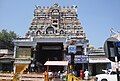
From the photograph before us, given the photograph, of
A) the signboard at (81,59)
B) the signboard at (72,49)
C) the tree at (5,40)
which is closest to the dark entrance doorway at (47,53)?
the signboard at (72,49)

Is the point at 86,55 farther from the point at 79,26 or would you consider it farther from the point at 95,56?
the point at 79,26

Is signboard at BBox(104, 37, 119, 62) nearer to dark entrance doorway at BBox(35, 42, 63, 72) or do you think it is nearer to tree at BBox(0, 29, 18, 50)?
dark entrance doorway at BBox(35, 42, 63, 72)

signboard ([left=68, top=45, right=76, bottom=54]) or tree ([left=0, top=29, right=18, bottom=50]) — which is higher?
tree ([left=0, top=29, right=18, bottom=50])

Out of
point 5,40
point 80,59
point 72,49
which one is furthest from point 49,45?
point 5,40

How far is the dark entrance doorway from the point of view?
113ft

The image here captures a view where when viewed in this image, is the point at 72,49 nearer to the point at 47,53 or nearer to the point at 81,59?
the point at 81,59

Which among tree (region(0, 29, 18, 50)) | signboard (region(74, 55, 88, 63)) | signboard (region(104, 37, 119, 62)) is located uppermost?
tree (region(0, 29, 18, 50))

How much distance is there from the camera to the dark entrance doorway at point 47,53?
1356 inches

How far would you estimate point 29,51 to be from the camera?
33344mm

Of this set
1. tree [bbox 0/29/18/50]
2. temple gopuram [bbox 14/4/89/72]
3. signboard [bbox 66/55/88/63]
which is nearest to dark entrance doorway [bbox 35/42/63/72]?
temple gopuram [bbox 14/4/89/72]

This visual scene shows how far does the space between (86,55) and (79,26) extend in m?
8.56

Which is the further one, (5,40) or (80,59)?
(5,40)

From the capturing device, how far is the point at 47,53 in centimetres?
3631

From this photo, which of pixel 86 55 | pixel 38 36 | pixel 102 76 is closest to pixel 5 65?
pixel 38 36
